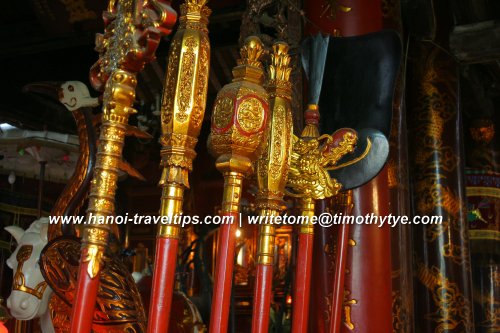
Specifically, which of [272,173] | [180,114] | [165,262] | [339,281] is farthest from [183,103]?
[339,281]

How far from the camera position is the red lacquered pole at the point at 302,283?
1.62 metres

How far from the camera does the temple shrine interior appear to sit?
1.21 m

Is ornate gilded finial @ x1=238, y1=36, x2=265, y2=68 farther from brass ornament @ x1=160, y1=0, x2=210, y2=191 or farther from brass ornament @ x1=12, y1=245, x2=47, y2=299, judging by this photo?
brass ornament @ x1=12, y1=245, x2=47, y2=299

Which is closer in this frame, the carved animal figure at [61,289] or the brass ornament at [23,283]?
the carved animal figure at [61,289]

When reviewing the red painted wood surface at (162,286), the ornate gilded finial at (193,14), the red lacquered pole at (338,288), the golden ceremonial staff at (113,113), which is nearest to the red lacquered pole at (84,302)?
the golden ceremonial staff at (113,113)

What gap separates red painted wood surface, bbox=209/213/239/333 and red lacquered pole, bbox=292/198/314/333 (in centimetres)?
38

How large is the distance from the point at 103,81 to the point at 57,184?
15.2 ft

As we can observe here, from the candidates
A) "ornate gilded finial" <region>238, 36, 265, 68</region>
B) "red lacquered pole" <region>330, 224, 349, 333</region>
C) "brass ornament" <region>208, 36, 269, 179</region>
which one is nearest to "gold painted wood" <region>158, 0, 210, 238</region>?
"brass ornament" <region>208, 36, 269, 179</region>

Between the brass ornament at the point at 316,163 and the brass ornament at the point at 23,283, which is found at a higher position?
the brass ornament at the point at 316,163

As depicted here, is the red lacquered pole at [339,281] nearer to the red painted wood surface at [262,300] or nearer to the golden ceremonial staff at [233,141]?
the red painted wood surface at [262,300]

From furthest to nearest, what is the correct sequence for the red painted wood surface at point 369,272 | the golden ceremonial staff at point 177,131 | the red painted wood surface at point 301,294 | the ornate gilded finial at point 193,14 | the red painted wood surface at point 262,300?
the red painted wood surface at point 369,272 < the red painted wood surface at point 301,294 < the red painted wood surface at point 262,300 < the ornate gilded finial at point 193,14 < the golden ceremonial staff at point 177,131

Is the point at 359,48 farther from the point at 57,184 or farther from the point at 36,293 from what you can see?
the point at 57,184

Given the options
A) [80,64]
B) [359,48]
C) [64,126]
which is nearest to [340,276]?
[359,48]

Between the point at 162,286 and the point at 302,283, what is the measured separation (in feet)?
1.84
